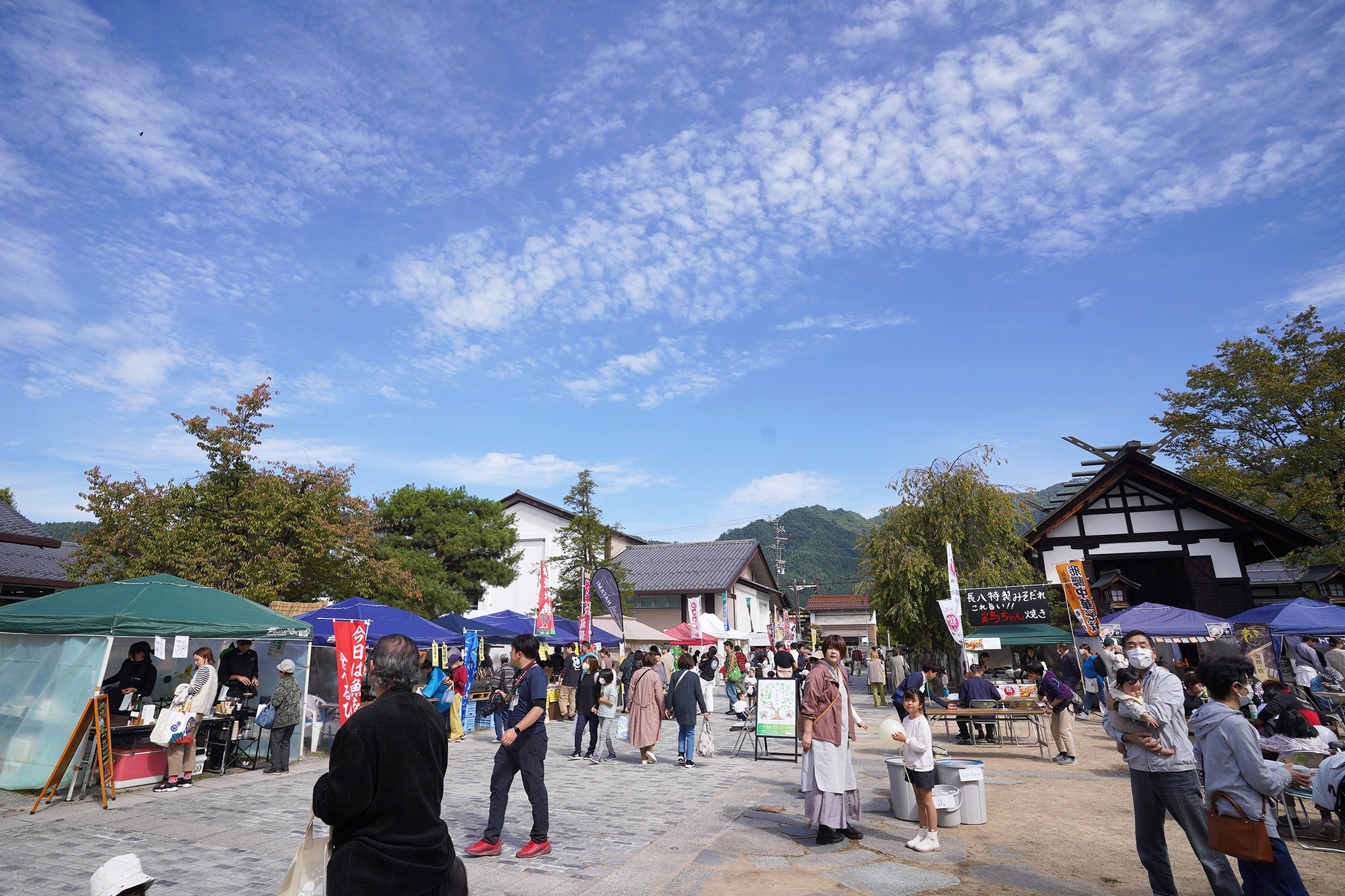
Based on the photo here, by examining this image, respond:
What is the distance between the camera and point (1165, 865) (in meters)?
4.62

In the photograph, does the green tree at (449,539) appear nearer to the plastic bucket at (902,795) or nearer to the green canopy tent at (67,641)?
the green canopy tent at (67,641)

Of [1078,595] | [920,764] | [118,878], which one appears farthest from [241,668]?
[1078,595]

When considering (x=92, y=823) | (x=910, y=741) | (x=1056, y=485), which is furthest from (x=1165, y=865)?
(x=1056, y=485)

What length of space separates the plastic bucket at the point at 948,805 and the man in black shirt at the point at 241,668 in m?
9.62

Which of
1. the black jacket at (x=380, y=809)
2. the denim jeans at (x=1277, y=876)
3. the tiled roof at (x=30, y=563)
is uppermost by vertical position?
the tiled roof at (x=30, y=563)

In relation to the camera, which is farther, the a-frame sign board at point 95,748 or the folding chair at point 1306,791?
the a-frame sign board at point 95,748

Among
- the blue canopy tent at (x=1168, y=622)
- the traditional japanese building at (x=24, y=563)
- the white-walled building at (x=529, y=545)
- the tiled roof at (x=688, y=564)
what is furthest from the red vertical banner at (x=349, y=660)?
the white-walled building at (x=529, y=545)


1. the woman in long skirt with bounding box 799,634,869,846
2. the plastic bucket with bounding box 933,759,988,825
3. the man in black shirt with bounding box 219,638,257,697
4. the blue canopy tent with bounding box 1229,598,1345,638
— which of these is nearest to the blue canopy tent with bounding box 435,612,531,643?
the man in black shirt with bounding box 219,638,257,697

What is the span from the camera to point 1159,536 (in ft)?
74.2

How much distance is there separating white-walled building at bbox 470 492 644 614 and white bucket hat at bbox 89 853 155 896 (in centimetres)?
3826

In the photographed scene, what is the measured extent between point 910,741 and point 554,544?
36.8 metres

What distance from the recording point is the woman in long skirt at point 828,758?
6.50 metres

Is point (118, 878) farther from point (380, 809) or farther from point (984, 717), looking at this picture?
point (984, 717)

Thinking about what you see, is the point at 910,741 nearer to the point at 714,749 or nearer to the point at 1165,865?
the point at 1165,865
